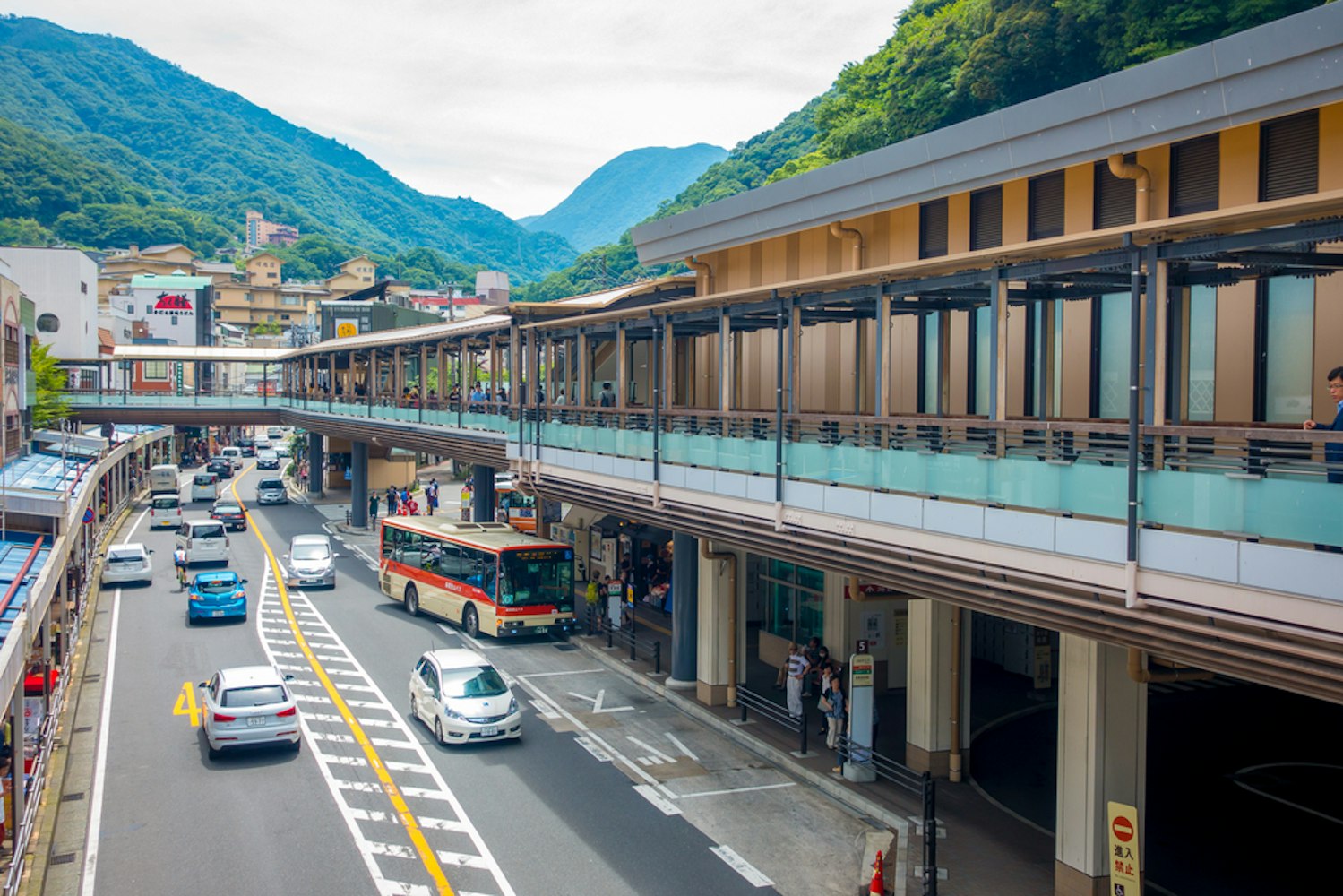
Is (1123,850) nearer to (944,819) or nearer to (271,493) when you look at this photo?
(944,819)

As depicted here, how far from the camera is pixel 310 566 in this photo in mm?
40156

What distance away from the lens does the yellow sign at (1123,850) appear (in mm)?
13344

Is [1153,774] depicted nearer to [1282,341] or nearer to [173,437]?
[1282,341]

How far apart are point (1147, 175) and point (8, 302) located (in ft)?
106

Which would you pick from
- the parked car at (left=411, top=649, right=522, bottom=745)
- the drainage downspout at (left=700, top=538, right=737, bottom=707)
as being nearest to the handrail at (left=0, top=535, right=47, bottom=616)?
the parked car at (left=411, top=649, right=522, bottom=745)

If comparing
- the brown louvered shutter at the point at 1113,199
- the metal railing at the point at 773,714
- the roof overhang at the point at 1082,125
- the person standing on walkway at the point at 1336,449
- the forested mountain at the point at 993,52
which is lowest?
the metal railing at the point at 773,714

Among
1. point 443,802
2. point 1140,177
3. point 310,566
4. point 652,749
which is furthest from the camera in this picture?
point 310,566

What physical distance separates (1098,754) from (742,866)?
528 centimetres

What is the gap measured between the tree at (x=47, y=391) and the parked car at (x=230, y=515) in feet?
26.4

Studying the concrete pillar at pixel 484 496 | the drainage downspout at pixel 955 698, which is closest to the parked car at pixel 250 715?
the drainage downspout at pixel 955 698

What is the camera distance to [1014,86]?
51562 mm

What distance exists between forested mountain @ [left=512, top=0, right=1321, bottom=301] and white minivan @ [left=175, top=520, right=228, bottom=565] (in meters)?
36.2

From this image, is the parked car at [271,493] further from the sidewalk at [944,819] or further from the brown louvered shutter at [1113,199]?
the brown louvered shutter at [1113,199]

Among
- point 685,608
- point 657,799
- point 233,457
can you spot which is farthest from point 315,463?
point 657,799
